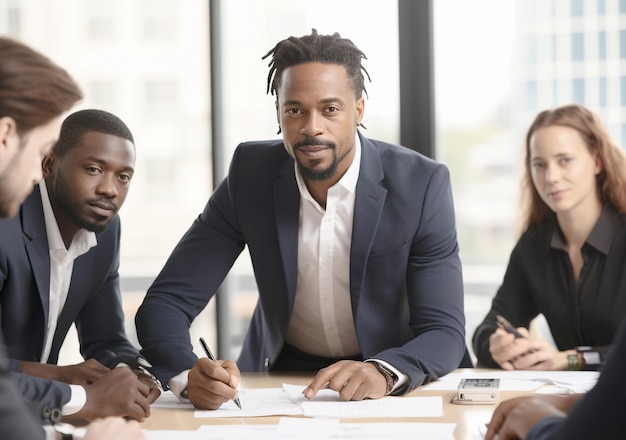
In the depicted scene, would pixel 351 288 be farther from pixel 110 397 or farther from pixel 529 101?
pixel 529 101

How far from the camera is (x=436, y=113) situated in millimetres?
4465

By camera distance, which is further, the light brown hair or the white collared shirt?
the white collared shirt

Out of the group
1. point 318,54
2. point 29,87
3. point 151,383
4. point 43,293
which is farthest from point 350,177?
point 29,87

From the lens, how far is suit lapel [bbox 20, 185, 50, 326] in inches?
110

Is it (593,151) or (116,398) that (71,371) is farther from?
(593,151)

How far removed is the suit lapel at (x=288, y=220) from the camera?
9.47 feet

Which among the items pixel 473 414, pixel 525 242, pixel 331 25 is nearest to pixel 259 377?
pixel 473 414

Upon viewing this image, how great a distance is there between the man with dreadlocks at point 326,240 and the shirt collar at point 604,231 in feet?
1.92

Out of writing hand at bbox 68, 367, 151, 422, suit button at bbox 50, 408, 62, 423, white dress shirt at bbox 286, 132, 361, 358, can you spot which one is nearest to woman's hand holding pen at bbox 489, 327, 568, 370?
white dress shirt at bbox 286, 132, 361, 358

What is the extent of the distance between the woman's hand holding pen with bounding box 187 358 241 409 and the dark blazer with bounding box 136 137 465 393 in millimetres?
298

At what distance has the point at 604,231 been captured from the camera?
127 inches

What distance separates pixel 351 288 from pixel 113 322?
0.84m

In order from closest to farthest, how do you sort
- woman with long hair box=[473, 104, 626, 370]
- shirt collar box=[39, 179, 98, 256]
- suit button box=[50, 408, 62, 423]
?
suit button box=[50, 408, 62, 423] < shirt collar box=[39, 179, 98, 256] < woman with long hair box=[473, 104, 626, 370]

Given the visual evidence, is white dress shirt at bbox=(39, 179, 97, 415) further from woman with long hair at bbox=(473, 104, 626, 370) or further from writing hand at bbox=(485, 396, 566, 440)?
writing hand at bbox=(485, 396, 566, 440)
